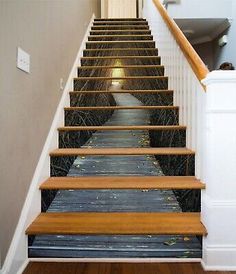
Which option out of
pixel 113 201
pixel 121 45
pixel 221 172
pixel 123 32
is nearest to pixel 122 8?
pixel 123 32

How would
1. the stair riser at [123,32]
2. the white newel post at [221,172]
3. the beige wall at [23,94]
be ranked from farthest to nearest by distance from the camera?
the stair riser at [123,32] < the white newel post at [221,172] < the beige wall at [23,94]

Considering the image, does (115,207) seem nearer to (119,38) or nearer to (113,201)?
(113,201)

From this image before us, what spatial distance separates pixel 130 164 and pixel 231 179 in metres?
1.10

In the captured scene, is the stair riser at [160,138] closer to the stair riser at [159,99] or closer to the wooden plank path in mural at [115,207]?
the wooden plank path in mural at [115,207]

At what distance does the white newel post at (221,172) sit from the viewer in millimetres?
1447

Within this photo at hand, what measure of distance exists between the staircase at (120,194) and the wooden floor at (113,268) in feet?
0.17

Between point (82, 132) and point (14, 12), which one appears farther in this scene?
point (82, 132)

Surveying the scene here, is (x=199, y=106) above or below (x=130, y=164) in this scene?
above

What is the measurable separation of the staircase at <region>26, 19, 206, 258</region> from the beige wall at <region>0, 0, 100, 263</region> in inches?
8.4

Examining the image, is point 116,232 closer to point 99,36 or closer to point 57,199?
point 57,199

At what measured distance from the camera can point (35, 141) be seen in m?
1.81

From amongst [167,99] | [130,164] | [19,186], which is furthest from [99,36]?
[19,186]

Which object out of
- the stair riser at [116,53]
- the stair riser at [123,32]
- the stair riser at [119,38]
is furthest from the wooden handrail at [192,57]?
the stair riser at [123,32]

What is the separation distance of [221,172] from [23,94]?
1.15 meters
